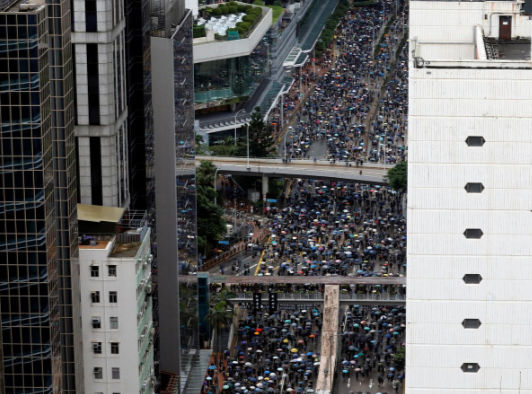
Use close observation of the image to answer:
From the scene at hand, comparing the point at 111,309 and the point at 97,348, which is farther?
the point at 97,348

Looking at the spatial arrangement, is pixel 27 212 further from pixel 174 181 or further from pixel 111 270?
pixel 174 181

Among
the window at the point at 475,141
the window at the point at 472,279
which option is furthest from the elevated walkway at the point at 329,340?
the window at the point at 475,141

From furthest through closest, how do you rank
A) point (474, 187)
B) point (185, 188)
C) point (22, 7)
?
point (185, 188) < point (22, 7) < point (474, 187)

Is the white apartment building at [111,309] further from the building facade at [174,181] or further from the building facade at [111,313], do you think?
the building facade at [174,181]

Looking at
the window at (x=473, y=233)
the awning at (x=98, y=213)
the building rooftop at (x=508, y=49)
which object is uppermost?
the building rooftop at (x=508, y=49)

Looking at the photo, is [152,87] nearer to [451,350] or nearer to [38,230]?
[38,230]

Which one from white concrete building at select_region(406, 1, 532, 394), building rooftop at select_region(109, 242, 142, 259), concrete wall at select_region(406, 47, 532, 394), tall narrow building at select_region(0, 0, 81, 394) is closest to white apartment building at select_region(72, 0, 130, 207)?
building rooftop at select_region(109, 242, 142, 259)

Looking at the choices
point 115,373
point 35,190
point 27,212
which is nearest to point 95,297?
point 115,373

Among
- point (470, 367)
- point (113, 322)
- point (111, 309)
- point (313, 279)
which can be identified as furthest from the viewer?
point (313, 279)
